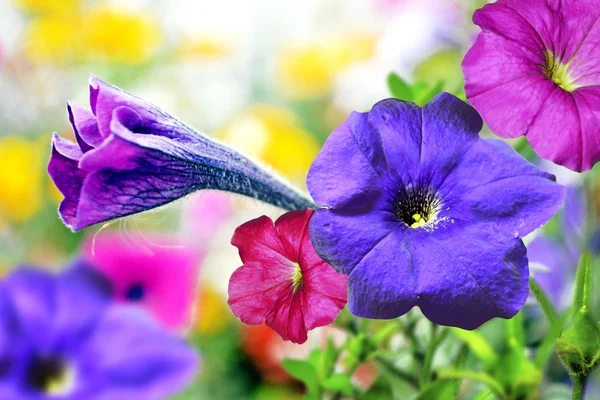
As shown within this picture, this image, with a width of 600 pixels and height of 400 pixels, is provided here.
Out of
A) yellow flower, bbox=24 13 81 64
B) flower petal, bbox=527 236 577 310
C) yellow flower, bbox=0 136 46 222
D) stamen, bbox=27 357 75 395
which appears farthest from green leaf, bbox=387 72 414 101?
yellow flower, bbox=24 13 81 64

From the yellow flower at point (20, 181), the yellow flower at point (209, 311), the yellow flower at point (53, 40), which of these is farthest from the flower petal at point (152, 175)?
the yellow flower at point (53, 40)

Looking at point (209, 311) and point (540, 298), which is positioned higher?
point (540, 298)

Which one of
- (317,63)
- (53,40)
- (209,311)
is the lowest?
(209,311)

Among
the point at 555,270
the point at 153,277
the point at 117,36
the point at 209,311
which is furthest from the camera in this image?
the point at 117,36

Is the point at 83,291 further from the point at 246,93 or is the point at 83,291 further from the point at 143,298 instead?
the point at 246,93

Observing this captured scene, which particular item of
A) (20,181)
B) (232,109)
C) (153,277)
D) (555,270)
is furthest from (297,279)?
(232,109)

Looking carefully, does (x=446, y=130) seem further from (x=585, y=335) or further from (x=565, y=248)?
(x=565, y=248)
